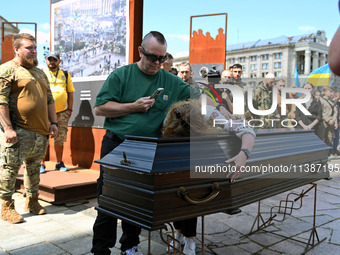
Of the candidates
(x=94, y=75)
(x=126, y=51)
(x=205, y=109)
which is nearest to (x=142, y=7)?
(x=126, y=51)

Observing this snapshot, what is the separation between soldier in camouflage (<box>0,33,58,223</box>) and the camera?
12.6 ft

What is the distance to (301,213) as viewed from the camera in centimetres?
472

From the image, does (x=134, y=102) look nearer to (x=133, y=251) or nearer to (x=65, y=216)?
(x=133, y=251)

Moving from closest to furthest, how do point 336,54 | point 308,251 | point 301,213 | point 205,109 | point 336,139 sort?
point 336,54
point 205,109
point 308,251
point 301,213
point 336,139

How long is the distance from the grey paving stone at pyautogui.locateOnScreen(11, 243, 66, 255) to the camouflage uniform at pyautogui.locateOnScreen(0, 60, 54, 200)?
107 cm

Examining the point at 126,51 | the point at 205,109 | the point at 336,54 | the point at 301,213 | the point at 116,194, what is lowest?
the point at 301,213

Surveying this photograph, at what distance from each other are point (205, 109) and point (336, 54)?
1.54m

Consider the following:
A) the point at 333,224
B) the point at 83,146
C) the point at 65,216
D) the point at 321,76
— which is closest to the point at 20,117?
the point at 65,216

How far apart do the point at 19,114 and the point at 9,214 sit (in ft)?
3.88

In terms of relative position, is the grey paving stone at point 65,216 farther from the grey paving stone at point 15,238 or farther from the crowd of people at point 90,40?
the crowd of people at point 90,40

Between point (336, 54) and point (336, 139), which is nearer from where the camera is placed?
point (336, 54)

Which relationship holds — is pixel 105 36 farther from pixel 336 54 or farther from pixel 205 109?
pixel 336 54

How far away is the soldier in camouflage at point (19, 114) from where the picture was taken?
3.83 meters

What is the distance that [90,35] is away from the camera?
6.26 m
